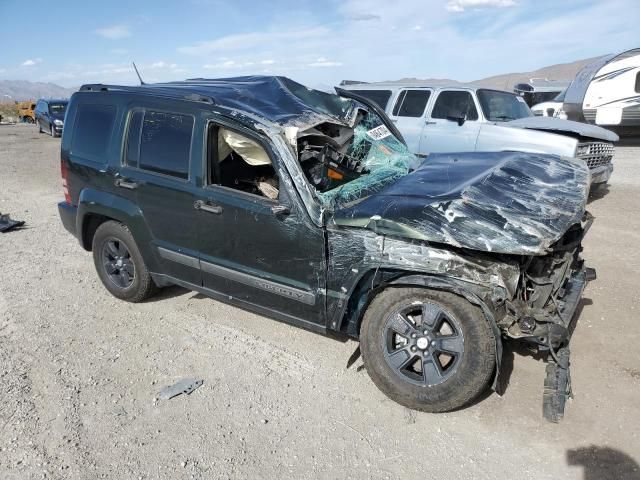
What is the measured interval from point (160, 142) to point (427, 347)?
251cm

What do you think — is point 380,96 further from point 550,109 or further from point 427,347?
point 550,109

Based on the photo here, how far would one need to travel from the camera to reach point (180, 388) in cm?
327

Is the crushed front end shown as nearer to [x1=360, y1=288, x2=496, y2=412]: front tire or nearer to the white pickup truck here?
[x1=360, y1=288, x2=496, y2=412]: front tire

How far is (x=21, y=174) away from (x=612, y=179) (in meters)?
13.2

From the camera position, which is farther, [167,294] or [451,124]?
[451,124]

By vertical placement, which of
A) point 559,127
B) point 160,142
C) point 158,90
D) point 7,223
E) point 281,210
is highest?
point 158,90

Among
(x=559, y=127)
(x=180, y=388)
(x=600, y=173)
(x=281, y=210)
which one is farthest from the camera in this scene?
(x=600, y=173)

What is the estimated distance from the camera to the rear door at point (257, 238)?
123 inches

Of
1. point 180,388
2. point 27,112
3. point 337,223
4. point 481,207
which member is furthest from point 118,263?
point 27,112

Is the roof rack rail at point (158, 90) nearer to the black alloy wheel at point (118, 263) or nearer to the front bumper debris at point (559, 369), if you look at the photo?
the black alloy wheel at point (118, 263)

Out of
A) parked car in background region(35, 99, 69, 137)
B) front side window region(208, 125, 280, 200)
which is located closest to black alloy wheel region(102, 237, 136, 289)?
front side window region(208, 125, 280, 200)

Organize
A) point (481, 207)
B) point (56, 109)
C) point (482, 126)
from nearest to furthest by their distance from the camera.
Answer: point (481, 207) → point (482, 126) → point (56, 109)

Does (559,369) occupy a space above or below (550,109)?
below

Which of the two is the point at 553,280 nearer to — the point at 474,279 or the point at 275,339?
the point at 474,279
